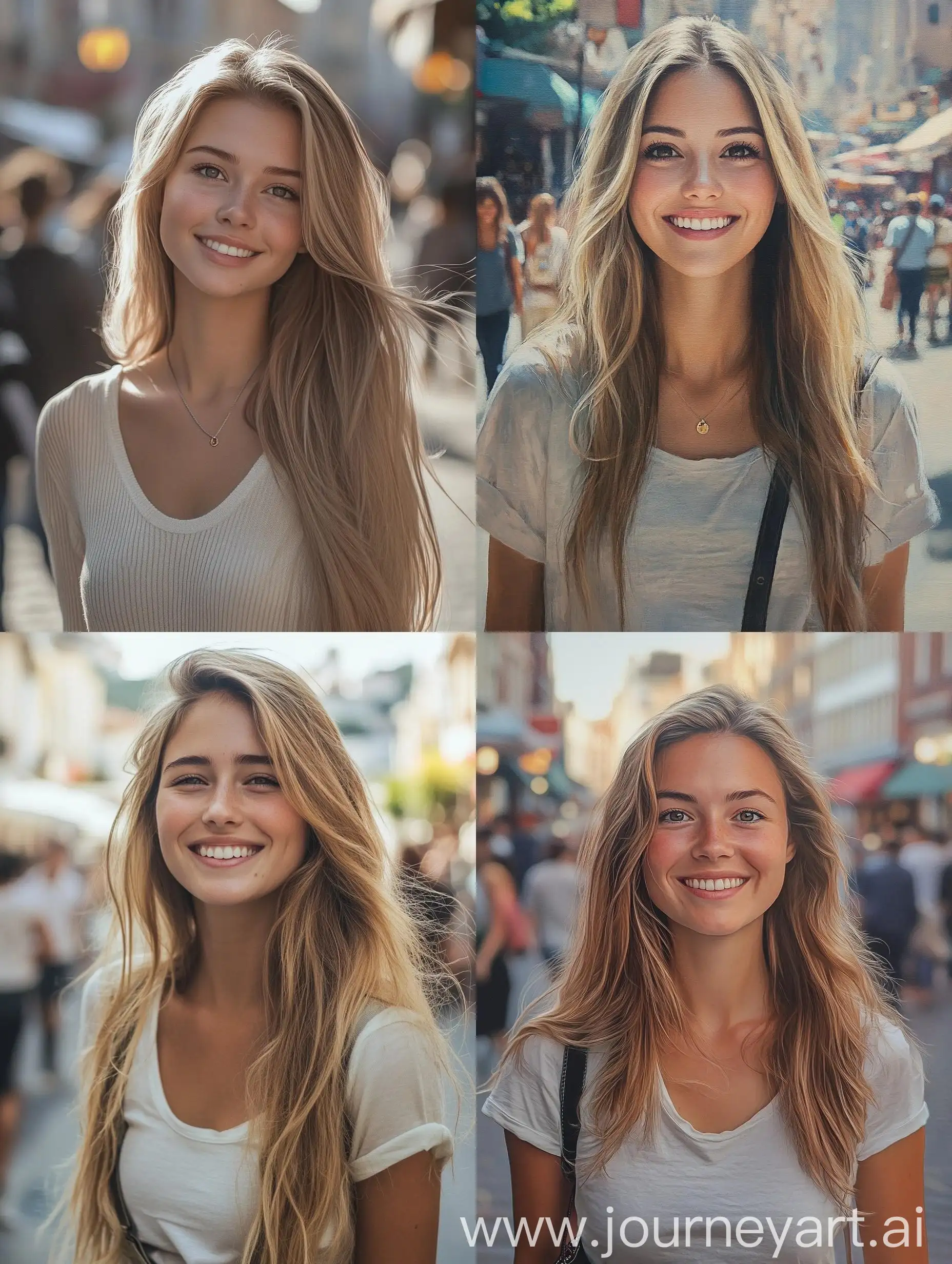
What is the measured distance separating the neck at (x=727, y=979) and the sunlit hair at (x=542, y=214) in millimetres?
1018

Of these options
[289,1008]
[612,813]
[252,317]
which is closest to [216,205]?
[252,317]

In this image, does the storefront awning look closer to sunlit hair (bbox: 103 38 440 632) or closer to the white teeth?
sunlit hair (bbox: 103 38 440 632)

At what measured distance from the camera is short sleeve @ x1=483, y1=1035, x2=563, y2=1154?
1945 millimetres

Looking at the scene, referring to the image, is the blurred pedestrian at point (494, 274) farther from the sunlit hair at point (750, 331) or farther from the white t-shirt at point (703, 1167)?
the white t-shirt at point (703, 1167)

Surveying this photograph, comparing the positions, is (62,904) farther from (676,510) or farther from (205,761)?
(676,510)

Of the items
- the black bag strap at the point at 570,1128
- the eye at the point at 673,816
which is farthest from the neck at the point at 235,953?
the eye at the point at 673,816

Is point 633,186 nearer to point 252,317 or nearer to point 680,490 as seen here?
point 680,490

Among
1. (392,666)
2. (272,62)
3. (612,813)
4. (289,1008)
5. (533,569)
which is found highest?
(272,62)

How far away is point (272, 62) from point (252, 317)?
13.8 inches

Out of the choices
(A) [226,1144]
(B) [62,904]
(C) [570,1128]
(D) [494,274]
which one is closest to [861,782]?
(C) [570,1128]

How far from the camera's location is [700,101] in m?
1.88

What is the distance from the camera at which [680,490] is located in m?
1.93

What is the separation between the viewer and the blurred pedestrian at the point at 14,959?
1970 millimetres

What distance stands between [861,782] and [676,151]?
0.93 m
